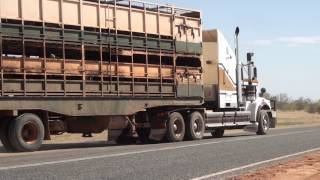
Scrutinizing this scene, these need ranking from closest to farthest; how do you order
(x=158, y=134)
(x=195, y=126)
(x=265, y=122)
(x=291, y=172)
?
(x=291, y=172)
(x=158, y=134)
(x=195, y=126)
(x=265, y=122)

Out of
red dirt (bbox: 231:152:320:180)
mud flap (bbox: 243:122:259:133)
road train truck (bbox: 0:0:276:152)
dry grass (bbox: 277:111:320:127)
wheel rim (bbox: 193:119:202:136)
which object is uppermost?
road train truck (bbox: 0:0:276:152)

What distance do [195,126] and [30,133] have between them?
7.41 metres

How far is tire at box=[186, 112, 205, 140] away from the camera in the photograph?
2216cm

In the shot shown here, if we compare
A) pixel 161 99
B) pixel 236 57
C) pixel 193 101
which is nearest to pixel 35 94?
pixel 161 99

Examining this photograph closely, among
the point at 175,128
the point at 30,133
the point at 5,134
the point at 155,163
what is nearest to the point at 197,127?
the point at 175,128

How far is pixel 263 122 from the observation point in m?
26.8

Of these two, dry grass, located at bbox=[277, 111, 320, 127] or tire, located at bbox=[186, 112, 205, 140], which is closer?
tire, located at bbox=[186, 112, 205, 140]

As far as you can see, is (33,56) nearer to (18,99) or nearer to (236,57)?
(18,99)

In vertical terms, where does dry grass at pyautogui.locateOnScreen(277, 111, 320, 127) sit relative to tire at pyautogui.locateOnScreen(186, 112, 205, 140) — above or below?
below

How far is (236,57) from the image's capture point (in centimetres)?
2641

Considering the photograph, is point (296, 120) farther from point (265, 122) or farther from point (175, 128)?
point (175, 128)

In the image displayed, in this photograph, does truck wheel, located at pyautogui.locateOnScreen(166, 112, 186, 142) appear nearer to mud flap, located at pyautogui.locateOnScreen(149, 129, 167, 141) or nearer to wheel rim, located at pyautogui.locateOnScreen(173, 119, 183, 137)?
wheel rim, located at pyautogui.locateOnScreen(173, 119, 183, 137)

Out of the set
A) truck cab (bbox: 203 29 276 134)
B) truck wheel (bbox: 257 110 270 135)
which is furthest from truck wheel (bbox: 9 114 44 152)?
truck wheel (bbox: 257 110 270 135)

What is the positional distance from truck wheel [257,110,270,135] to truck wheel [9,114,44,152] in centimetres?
1221
